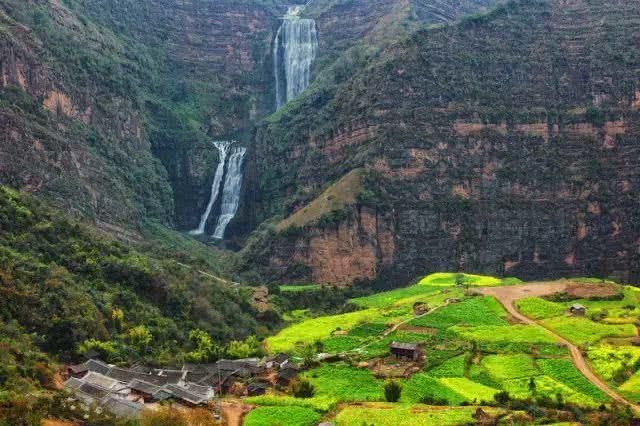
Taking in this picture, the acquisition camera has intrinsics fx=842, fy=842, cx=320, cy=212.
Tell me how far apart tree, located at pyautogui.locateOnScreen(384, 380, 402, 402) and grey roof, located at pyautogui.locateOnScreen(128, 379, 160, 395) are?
10033mm

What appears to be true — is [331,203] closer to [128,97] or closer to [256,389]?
[128,97]

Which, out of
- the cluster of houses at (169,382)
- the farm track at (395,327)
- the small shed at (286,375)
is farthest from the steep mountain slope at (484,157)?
the small shed at (286,375)

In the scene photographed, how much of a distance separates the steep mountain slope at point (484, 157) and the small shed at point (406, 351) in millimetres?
29932

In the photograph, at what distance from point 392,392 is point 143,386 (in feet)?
35.9

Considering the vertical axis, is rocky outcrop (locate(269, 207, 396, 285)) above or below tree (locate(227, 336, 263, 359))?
above

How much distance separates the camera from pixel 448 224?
255 feet

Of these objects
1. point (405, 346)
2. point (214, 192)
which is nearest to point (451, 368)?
point (405, 346)

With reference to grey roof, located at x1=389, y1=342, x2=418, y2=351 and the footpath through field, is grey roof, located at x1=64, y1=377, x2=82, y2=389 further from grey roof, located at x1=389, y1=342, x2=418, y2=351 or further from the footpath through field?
the footpath through field

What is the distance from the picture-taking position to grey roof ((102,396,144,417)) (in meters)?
32.4

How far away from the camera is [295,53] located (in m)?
113

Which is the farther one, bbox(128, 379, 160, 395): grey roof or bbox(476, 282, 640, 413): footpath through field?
bbox(476, 282, 640, 413): footpath through field

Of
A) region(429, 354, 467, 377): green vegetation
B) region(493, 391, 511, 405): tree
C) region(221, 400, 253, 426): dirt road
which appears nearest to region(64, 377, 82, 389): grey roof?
region(221, 400, 253, 426): dirt road

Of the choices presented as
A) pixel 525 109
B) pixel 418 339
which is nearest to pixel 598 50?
pixel 525 109

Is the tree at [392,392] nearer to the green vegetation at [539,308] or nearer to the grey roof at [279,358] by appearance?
the grey roof at [279,358]
